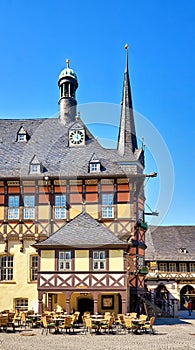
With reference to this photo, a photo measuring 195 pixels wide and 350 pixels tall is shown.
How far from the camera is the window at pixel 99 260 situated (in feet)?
85.2

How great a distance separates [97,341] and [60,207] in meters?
11.5

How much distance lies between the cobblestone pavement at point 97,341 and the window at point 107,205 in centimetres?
850

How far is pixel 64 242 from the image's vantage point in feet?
85.8

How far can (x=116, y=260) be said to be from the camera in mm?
25766

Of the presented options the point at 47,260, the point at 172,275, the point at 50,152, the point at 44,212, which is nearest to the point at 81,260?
the point at 47,260

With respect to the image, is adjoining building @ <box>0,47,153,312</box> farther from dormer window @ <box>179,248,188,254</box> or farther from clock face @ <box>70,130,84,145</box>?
dormer window @ <box>179,248,188,254</box>

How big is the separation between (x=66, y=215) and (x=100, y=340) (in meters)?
10.9

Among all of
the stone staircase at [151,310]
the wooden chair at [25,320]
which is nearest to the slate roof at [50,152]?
the stone staircase at [151,310]

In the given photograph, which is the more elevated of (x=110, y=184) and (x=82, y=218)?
(x=110, y=184)

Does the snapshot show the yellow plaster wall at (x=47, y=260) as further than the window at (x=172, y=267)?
No

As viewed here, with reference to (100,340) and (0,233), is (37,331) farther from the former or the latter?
(0,233)

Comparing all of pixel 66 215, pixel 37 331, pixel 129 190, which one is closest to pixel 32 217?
pixel 66 215

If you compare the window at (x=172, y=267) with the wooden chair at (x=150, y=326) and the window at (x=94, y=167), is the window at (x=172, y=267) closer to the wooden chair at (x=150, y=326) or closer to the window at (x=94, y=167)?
the window at (x=94, y=167)

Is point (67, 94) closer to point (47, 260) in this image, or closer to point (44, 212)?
point (44, 212)
